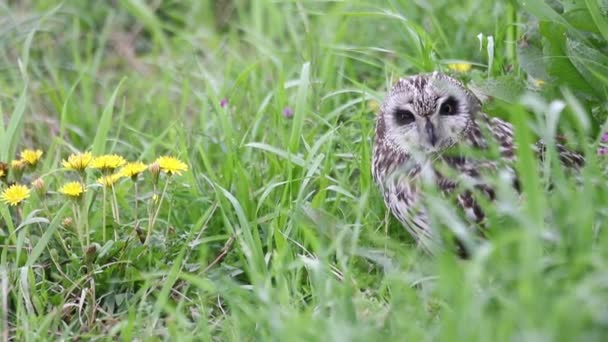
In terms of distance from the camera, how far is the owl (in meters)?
3.77

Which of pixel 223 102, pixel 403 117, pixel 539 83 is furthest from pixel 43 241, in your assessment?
pixel 539 83

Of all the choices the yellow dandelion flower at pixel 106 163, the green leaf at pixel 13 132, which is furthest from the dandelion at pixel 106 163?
the green leaf at pixel 13 132

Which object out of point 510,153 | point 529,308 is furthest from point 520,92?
point 529,308

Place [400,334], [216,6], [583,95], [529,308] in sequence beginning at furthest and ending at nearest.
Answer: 1. [216,6]
2. [583,95]
3. [400,334]
4. [529,308]

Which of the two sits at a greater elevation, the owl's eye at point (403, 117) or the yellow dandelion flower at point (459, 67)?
Result: the owl's eye at point (403, 117)

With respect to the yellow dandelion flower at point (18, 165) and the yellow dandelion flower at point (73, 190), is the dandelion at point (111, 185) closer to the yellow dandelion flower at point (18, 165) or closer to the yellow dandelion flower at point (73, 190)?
the yellow dandelion flower at point (73, 190)

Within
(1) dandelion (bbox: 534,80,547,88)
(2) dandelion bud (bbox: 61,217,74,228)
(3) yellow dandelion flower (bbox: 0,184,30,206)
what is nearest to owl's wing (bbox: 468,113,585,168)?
(1) dandelion (bbox: 534,80,547,88)

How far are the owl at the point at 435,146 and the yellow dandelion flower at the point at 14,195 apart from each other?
1.34m

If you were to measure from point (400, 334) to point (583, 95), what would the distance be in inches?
62.3

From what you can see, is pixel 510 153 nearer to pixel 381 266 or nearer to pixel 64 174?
pixel 381 266

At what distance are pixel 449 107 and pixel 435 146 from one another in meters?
0.16

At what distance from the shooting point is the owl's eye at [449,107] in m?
3.91

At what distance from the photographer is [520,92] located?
3.99m

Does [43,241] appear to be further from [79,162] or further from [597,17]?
[597,17]
